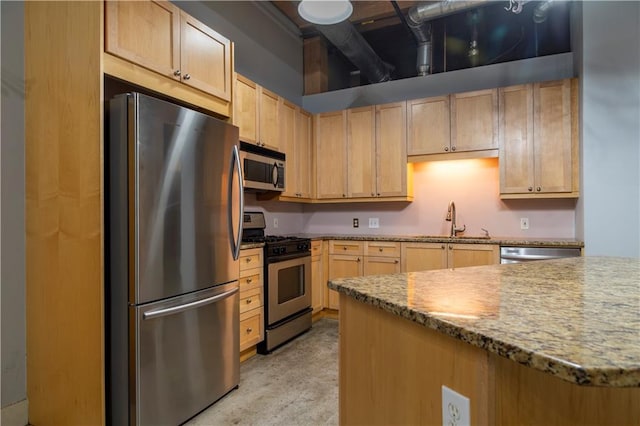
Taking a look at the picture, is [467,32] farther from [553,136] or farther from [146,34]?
[146,34]

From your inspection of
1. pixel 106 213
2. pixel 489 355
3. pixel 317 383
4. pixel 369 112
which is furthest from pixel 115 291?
pixel 369 112

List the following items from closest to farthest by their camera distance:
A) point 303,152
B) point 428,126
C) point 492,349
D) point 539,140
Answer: point 492,349 → point 539,140 → point 428,126 → point 303,152

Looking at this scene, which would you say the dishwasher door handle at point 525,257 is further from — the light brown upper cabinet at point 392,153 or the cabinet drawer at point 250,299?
the cabinet drawer at point 250,299

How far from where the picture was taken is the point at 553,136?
10.9 feet

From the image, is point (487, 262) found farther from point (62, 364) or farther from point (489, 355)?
point (62, 364)

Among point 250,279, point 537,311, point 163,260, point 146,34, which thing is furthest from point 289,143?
point 537,311

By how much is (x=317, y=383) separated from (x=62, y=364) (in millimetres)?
1513

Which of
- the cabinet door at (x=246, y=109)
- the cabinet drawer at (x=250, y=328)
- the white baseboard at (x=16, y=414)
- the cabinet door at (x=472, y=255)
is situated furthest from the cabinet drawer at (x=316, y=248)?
the white baseboard at (x=16, y=414)

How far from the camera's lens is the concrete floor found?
2072 millimetres

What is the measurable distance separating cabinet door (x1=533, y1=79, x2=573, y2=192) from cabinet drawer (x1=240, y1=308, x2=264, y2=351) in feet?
9.21

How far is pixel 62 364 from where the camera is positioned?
73.7 inches

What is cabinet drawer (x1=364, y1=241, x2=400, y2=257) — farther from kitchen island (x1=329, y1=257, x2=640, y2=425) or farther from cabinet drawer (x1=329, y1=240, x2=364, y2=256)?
kitchen island (x1=329, y1=257, x2=640, y2=425)

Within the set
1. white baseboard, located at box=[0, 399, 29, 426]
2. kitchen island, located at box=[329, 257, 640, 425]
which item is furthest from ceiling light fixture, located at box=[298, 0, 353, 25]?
white baseboard, located at box=[0, 399, 29, 426]

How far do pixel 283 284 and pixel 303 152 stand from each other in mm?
1662
